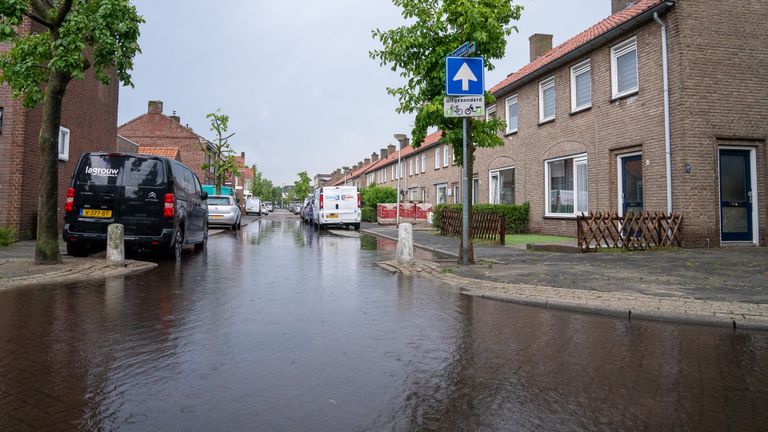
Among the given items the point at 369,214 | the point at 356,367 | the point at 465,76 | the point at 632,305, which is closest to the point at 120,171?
the point at 465,76

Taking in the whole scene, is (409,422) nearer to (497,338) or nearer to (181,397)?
(181,397)

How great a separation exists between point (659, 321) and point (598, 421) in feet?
10.7

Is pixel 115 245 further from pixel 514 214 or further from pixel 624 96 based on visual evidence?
pixel 514 214

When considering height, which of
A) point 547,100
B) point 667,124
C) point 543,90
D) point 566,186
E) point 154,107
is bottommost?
point 566,186

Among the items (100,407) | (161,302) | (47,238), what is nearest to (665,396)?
(100,407)

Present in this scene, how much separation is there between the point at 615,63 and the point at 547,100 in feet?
13.7

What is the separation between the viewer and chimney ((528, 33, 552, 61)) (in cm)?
2614

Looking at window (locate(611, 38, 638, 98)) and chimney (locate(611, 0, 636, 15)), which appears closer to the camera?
window (locate(611, 38, 638, 98))

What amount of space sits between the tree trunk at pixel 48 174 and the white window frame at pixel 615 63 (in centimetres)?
1421

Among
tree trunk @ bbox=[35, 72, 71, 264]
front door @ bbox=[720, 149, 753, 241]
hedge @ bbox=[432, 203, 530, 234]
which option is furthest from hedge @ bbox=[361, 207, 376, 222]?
tree trunk @ bbox=[35, 72, 71, 264]

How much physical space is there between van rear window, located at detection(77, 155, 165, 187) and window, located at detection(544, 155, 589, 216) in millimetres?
13340

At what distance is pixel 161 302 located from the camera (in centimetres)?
641

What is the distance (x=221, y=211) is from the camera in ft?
81.0

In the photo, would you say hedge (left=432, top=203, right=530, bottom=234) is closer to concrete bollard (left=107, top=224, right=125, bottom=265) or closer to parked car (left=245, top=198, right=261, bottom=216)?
concrete bollard (left=107, top=224, right=125, bottom=265)
